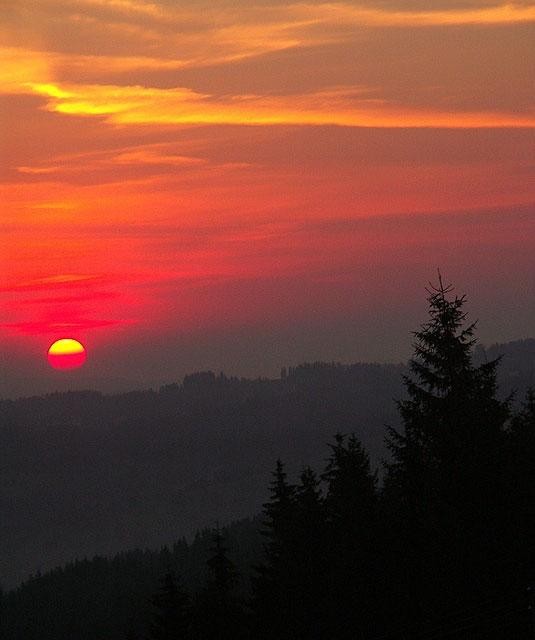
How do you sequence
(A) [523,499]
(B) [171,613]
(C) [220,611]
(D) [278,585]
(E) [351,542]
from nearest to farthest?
(A) [523,499], (E) [351,542], (D) [278,585], (B) [171,613], (C) [220,611]

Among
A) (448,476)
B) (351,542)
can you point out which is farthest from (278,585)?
(448,476)

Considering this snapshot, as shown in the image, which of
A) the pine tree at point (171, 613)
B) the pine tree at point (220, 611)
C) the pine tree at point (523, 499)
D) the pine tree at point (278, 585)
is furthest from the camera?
the pine tree at point (220, 611)

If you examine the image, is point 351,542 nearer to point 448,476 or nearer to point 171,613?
point 448,476

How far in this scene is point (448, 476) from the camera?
32500 millimetres

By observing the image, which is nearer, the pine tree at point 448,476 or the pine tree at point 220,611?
the pine tree at point 448,476

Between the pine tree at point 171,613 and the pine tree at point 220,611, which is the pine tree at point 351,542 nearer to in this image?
the pine tree at point 220,611

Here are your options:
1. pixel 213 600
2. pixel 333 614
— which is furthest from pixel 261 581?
pixel 333 614

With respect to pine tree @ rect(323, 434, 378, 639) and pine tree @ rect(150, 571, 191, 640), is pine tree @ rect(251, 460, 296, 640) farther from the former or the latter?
pine tree @ rect(150, 571, 191, 640)

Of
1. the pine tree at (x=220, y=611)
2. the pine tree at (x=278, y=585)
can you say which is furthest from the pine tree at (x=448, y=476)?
the pine tree at (x=220, y=611)

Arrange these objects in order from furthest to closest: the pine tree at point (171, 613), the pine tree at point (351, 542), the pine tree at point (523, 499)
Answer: the pine tree at point (171, 613) < the pine tree at point (351, 542) < the pine tree at point (523, 499)

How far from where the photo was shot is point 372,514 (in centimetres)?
3988

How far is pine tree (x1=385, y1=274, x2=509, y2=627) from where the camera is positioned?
30.7 m

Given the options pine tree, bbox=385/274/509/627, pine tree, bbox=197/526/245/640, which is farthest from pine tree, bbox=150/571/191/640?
pine tree, bbox=385/274/509/627

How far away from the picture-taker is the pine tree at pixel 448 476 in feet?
101
